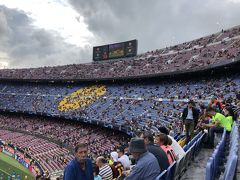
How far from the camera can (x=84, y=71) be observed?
196ft

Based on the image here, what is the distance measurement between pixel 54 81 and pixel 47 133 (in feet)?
61.2

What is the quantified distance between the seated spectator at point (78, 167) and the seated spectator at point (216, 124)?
6.71 metres

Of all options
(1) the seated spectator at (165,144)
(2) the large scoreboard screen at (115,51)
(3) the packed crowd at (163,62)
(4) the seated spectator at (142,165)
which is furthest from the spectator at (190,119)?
(2) the large scoreboard screen at (115,51)

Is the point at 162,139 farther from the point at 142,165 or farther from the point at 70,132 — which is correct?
the point at 70,132

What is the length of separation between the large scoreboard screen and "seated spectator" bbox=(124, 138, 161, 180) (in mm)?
53776

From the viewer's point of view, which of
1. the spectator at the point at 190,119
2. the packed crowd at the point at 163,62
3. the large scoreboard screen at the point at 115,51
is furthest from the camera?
the large scoreboard screen at the point at 115,51

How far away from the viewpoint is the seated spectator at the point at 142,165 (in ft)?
14.8

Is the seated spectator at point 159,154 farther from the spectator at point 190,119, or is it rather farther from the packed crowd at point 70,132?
the packed crowd at point 70,132

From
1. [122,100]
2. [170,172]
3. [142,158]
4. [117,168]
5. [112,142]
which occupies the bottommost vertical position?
[112,142]

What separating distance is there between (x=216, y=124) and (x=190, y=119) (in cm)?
96

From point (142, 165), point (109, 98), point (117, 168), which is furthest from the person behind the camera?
point (109, 98)

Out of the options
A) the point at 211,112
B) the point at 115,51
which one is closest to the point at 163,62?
the point at 115,51

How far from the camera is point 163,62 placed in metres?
47.6

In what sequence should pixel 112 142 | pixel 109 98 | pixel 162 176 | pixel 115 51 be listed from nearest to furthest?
1. pixel 162 176
2. pixel 112 142
3. pixel 109 98
4. pixel 115 51
